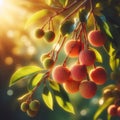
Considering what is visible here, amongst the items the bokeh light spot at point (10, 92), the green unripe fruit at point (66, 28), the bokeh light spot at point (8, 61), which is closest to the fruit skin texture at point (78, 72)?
the green unripe fruit at point (66, 28)

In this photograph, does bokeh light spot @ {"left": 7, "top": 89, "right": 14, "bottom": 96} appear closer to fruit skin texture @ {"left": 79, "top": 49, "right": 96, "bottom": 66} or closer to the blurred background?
the blurred background

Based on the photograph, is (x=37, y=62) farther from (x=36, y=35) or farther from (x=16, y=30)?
(x=36, y=35)

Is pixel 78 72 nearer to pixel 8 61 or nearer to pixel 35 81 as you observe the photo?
pixel 35 81

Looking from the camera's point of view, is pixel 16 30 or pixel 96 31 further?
pixel 16 30

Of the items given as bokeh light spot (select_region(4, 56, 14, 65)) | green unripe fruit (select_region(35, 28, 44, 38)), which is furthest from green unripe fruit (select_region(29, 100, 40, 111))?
bokeh light spot (select_region(4, 56, 14, 65))

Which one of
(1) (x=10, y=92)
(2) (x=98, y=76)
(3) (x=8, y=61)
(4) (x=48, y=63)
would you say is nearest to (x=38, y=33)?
(4) (x=48, y=63)

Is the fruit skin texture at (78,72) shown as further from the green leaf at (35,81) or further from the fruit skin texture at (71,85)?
the green leaf at (35,81)

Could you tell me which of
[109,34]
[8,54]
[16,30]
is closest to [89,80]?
[109,34]
